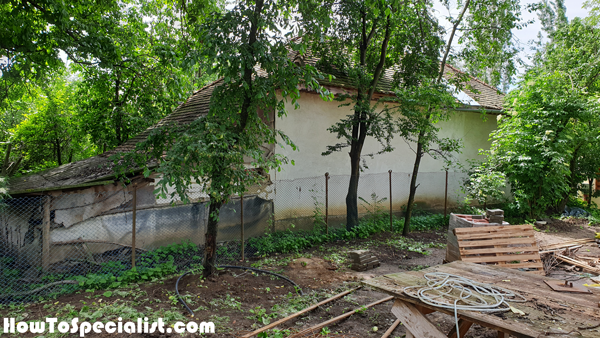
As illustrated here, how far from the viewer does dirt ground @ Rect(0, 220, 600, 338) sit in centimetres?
454

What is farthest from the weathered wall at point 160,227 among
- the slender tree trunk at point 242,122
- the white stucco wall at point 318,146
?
the white stucco wall at point 318,146

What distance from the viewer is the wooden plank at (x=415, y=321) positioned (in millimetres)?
3236

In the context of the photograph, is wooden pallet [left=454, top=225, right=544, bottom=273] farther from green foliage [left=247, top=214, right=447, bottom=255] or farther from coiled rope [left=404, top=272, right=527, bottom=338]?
green foliage [left=247, top=214, right=447, bottom=255]

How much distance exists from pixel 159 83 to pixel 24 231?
196 inches

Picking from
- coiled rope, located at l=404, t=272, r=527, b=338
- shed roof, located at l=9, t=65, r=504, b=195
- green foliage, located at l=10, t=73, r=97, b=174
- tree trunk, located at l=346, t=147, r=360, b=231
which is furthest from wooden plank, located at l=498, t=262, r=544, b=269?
green foliage, located at l=10, t=73, r=97, b=174

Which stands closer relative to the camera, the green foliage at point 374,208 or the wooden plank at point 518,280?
the wooden plank at point 518,280

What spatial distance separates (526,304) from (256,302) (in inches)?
142

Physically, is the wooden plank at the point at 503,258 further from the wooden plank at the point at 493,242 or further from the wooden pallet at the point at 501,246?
the wooden plank at the point at 493,242

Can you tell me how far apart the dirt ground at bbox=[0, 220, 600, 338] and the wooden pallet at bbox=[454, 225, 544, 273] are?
154cm

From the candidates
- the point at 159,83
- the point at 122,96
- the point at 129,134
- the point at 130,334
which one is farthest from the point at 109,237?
the point at 122,96

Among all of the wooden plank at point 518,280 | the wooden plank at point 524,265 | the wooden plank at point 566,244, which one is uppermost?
the wooden plank at point 518,280

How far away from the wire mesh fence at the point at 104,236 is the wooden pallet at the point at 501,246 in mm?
4487

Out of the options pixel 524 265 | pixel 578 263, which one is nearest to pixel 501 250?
pixel 524 265

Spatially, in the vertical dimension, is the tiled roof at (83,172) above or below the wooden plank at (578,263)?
above
